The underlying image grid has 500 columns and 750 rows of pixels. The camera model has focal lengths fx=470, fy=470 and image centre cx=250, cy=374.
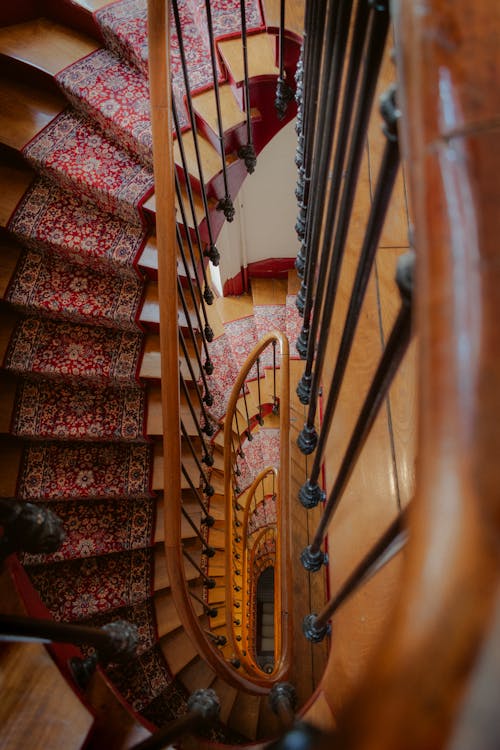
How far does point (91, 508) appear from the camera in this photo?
9.96 feet

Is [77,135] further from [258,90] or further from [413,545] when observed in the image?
[413,545]

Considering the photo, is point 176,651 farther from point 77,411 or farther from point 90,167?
point 90,167

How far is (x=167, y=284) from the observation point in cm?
166

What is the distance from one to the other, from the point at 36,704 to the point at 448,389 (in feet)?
4.49

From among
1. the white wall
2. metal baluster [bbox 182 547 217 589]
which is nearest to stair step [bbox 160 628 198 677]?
metal baluster [bbox 182 547 217 589]

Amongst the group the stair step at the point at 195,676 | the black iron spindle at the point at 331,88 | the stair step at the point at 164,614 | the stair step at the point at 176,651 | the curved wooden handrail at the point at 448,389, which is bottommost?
the stair step at the point at 195,676

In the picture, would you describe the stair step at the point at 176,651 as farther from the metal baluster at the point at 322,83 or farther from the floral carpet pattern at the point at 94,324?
the metal baluster at the point at 322,83

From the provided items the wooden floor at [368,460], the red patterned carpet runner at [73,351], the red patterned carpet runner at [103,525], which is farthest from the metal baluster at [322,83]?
the red patterned carpet runner at [103,525]

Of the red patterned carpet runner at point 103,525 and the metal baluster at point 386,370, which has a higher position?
the metal baluster at point 386,370

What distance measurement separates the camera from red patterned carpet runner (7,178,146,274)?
8.43ft

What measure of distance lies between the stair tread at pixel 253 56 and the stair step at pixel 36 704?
2.80 meters

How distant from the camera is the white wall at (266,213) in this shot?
4613 millimetres

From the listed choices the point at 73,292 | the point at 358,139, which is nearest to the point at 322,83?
the point at 358,139

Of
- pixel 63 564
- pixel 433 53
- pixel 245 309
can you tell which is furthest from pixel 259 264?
pixel 433 53
